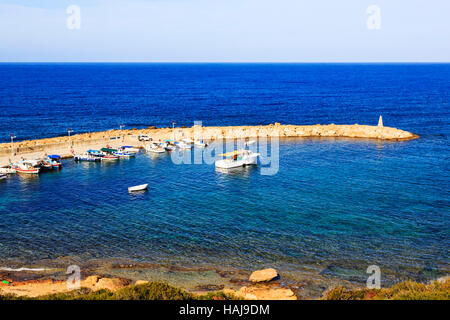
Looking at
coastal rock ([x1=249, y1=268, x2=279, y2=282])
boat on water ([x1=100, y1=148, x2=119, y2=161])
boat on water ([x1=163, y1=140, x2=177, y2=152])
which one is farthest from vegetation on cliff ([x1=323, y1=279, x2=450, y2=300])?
boat on water ([x1=163, y1=140, x2=177, y2=152])

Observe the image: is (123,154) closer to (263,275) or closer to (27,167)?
(27,167)

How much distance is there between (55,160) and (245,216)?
127ft

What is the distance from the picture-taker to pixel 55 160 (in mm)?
66188

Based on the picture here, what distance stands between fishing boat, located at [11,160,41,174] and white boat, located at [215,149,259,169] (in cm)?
2713

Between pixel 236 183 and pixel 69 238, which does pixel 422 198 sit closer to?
pixel 236 183

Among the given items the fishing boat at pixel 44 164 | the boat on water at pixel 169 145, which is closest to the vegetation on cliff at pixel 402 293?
the fishing boat at pixel 44 164

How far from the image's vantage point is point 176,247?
35938 millimetres

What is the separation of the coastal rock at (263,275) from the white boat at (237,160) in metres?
32.5

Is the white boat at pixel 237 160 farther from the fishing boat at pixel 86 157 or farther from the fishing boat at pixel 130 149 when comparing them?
the fishing boat at pixel 86 157

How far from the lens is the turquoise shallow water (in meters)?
34.2

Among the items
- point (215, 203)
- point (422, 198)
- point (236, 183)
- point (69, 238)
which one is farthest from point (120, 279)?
point (422, 198)

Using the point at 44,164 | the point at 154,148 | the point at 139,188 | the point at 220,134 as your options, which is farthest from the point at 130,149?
the point at 139,188

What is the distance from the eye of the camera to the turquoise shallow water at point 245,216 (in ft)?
112
